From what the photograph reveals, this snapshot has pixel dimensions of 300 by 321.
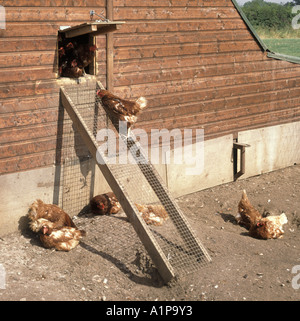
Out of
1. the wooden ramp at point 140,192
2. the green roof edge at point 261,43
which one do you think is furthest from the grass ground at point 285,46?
the wooden ramp at point 140,192

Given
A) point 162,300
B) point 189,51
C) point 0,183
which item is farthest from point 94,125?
point 162,300

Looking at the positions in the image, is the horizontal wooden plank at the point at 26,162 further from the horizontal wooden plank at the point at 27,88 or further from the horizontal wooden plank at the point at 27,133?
the horizontal wooden plank at the point at 27,88

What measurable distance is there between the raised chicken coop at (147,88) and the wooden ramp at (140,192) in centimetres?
13

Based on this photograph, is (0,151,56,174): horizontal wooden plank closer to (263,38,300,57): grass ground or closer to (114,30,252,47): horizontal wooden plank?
(114,30,252,47): horizontal wooden plank

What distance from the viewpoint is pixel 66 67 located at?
6.79 meters

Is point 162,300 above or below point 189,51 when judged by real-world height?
below

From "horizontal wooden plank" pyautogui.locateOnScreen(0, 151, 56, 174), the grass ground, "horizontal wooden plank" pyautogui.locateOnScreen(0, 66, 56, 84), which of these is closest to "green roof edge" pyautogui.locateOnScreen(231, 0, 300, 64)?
"horizontal wooden plank" pyautogui.locateOnScreen(0, 66, 56, 84)

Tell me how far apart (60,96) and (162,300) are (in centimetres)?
318

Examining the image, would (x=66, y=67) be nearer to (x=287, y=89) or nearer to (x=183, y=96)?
(x=183, y=96)

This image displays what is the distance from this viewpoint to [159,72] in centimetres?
774

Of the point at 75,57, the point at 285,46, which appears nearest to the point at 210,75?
the point at 75,57

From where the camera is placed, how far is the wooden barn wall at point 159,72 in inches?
247

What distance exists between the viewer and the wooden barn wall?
6273 mm

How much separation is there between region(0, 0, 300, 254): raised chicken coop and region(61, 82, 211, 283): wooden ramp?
0.13 m
